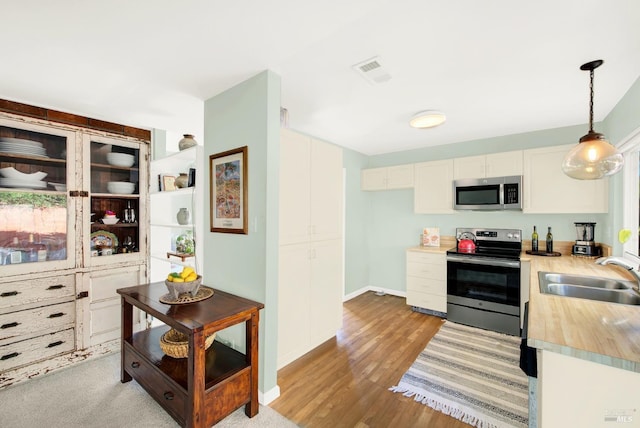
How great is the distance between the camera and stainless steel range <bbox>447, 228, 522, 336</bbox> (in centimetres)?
307

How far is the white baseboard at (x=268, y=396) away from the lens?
1.95m

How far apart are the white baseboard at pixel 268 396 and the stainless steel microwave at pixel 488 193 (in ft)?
10.1

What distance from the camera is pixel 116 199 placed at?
3.07 meters

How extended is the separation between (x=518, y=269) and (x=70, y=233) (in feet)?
15.0

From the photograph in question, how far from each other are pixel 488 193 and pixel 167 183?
12.7 ft

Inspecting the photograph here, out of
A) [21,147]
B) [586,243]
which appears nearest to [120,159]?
[21,147]

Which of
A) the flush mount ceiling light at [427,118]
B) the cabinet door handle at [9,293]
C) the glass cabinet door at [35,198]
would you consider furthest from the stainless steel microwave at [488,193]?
the cabinet door handle at [9,293]

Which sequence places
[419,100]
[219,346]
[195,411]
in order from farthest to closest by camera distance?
[419,100] → [219,346] → [195,411]

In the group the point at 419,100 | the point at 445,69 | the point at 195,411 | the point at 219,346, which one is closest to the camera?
the point at 195,411

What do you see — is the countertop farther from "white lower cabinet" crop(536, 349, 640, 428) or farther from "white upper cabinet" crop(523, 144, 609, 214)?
"white upper cabinet" crop(523, 144, 609, 214)

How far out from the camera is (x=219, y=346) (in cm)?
214

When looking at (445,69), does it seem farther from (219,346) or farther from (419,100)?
(219,346)

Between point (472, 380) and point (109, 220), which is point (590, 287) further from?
point (109, 220)

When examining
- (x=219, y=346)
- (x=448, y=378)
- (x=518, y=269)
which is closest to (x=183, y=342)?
(x=219, y=346)
